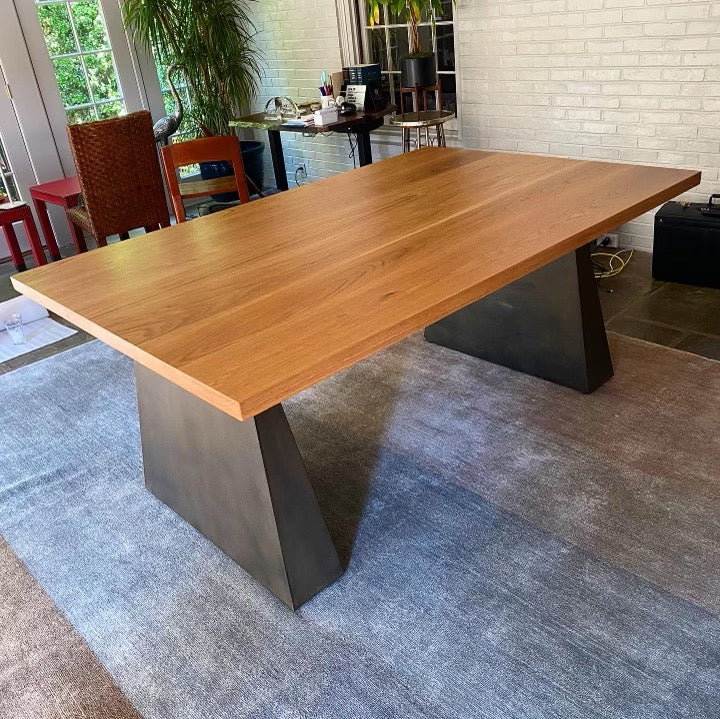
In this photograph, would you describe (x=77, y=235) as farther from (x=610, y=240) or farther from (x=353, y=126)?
(x=610, y=240)

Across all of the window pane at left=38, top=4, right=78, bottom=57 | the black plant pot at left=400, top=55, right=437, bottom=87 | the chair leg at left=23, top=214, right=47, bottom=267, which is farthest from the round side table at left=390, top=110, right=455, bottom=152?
the window pane at left=38, top=4, right=78, bottom=57

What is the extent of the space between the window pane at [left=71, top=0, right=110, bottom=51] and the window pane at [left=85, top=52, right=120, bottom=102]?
63 mm

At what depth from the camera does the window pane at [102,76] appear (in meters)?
4.96

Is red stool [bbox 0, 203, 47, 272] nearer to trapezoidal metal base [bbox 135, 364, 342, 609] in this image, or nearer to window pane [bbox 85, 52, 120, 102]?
window pane [bbox 85, 52, 120, 102]

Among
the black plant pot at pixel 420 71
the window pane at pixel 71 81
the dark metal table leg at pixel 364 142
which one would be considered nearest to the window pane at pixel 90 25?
the window pane at pixel 71 81

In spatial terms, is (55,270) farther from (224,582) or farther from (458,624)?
(458,624)

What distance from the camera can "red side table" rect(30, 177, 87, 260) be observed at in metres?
4.16

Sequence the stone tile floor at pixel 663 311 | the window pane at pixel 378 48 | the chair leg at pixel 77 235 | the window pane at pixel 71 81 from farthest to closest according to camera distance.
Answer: the window pane at pixel 71 81, the window pane at pixel 378 48, the chair leg at pixel 77 235, the stone tile floor at pixel 663 311

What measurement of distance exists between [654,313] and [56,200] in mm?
3236

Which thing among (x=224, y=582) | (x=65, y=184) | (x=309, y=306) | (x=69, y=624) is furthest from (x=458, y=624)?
(x=65, y=184)

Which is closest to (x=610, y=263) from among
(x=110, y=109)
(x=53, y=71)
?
(x=110, y=109)

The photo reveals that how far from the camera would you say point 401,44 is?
14.5ft

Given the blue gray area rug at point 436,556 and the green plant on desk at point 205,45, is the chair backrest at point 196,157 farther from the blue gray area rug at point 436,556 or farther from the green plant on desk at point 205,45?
the green plant on desk at point 205,45

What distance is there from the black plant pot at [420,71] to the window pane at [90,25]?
7.59 ft
